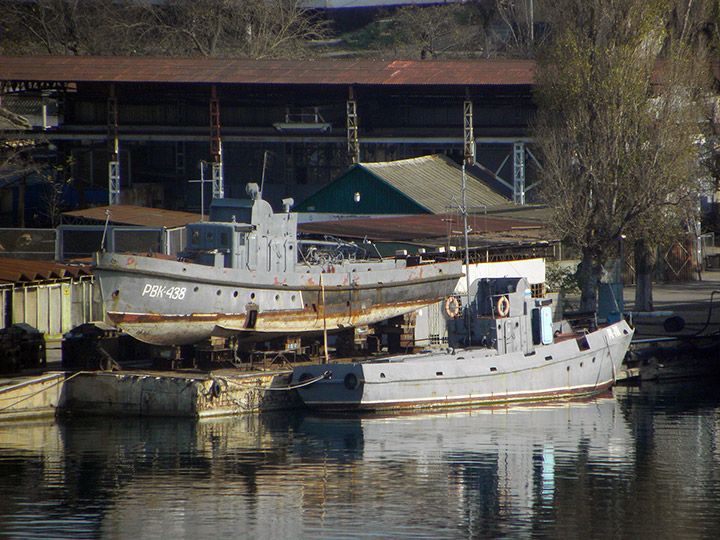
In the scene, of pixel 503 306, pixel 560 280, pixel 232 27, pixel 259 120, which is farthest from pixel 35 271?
pixel 232 27

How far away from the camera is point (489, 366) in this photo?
86.4 feet

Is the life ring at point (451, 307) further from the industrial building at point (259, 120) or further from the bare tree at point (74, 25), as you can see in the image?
the bare tree at point (74, 25)

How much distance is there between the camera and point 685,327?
33.5 m

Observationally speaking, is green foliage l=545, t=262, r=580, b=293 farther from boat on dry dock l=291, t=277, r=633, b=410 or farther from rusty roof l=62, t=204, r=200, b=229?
rusty roof l=62, t=204, r=200, b=229

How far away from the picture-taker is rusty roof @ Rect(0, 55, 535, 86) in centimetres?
4653

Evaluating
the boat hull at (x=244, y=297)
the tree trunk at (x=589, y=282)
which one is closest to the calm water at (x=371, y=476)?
the boat hull at (x=244, y=297)

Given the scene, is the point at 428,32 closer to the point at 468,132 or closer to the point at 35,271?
the point at 468,132

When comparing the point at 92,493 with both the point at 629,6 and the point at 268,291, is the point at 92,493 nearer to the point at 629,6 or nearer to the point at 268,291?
the point at 268,291

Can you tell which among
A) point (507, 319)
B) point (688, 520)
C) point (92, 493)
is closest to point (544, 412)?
point (507, 319)

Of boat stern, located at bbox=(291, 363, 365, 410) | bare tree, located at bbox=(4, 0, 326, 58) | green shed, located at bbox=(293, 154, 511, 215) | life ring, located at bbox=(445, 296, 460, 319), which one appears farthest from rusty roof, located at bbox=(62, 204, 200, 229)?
bare tree, located at bbox=(4, 0, 326, 58)

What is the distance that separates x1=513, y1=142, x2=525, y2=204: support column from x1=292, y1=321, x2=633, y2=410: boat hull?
19.0m

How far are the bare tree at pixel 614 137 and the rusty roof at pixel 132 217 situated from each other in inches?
589

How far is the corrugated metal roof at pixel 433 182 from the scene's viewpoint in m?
43.8

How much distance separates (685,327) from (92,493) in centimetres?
2207
